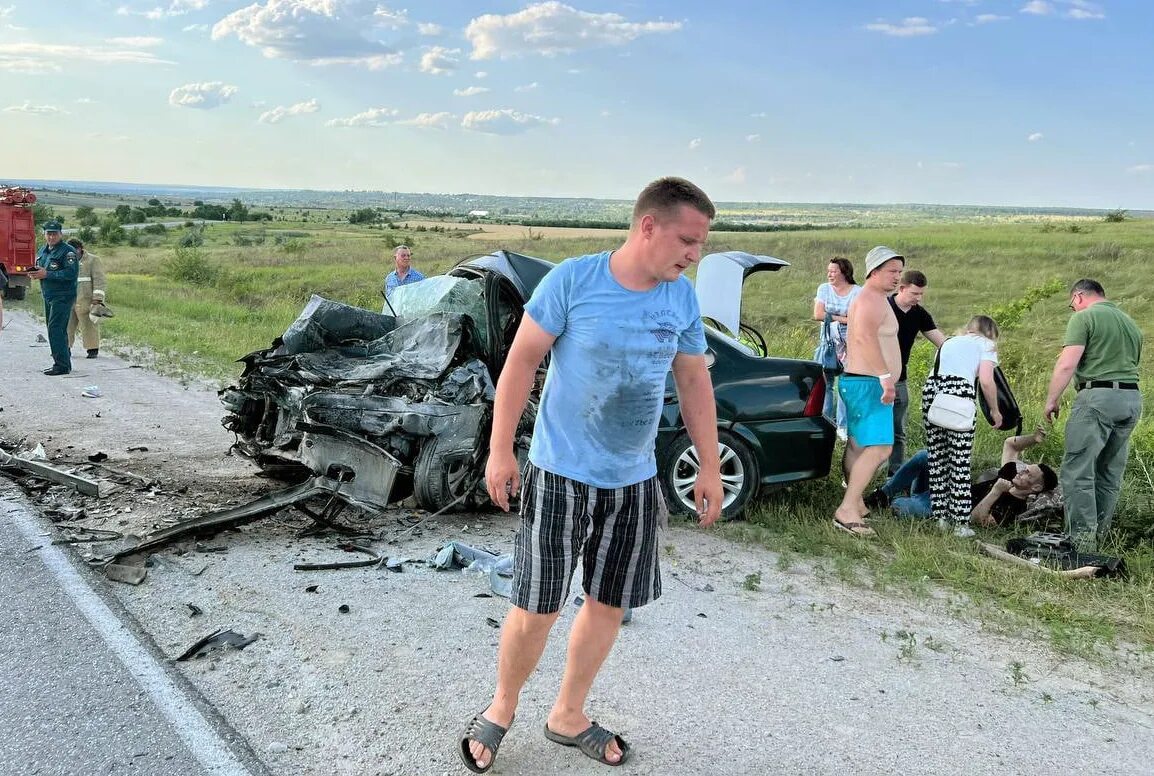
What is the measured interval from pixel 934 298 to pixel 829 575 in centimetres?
2701

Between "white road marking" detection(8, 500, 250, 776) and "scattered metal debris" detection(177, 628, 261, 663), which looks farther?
"scattered metal debris" detection(177, 628, 261, 663)

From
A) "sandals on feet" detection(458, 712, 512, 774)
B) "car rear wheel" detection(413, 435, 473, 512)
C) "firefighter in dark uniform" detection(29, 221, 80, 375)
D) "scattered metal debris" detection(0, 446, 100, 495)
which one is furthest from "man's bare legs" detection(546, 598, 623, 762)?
"firefighter in dark uniform" detection(29, 221, 80, 375)

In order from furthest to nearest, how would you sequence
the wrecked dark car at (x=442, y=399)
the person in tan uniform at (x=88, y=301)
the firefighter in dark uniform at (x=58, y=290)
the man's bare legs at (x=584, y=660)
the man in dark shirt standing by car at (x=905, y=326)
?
1. the person in tan uniform at (x=88, y=301)
2. the firefighter in dark uniform at (x=58, y=290)
3. the man in dark shirt standing by car at (x=905, y=326)
4. the wrecked dark car at (x=442, y=399)
5. the man's bare legs at (x=584, y=660)

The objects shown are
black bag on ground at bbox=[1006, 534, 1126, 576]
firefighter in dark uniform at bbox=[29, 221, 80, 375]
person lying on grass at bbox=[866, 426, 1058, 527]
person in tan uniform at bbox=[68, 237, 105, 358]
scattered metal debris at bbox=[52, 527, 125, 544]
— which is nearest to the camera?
scattered metal debris at bbox=[52, 527, 125, 544]

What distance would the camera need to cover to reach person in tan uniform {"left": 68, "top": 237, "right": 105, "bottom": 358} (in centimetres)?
1255

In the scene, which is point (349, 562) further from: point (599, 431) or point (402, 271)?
point (402, 271)

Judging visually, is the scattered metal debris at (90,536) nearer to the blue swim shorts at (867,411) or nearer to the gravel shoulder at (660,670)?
the gravel shoulder at (660,670)

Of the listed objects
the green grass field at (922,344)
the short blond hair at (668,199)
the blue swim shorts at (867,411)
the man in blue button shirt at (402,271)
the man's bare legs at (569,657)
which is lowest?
the green grass field at (922,344)

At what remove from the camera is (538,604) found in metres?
2.84

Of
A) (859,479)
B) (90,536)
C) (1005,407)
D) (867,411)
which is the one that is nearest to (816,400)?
(867,411)

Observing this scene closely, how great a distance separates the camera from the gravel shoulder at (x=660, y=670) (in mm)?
3184

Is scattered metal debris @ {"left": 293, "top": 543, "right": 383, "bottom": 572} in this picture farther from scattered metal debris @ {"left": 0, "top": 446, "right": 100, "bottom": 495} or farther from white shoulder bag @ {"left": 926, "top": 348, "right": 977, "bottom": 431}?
white shoulder bag @ {"left": 926, "top": 348, "right": 977, "bottom": 431}

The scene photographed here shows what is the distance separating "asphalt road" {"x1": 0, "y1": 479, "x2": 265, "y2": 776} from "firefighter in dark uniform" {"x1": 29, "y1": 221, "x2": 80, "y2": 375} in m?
7.33

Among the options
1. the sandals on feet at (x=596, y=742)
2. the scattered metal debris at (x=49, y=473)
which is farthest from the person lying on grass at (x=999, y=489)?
the scattered metal debris at (x=49, y=473)
